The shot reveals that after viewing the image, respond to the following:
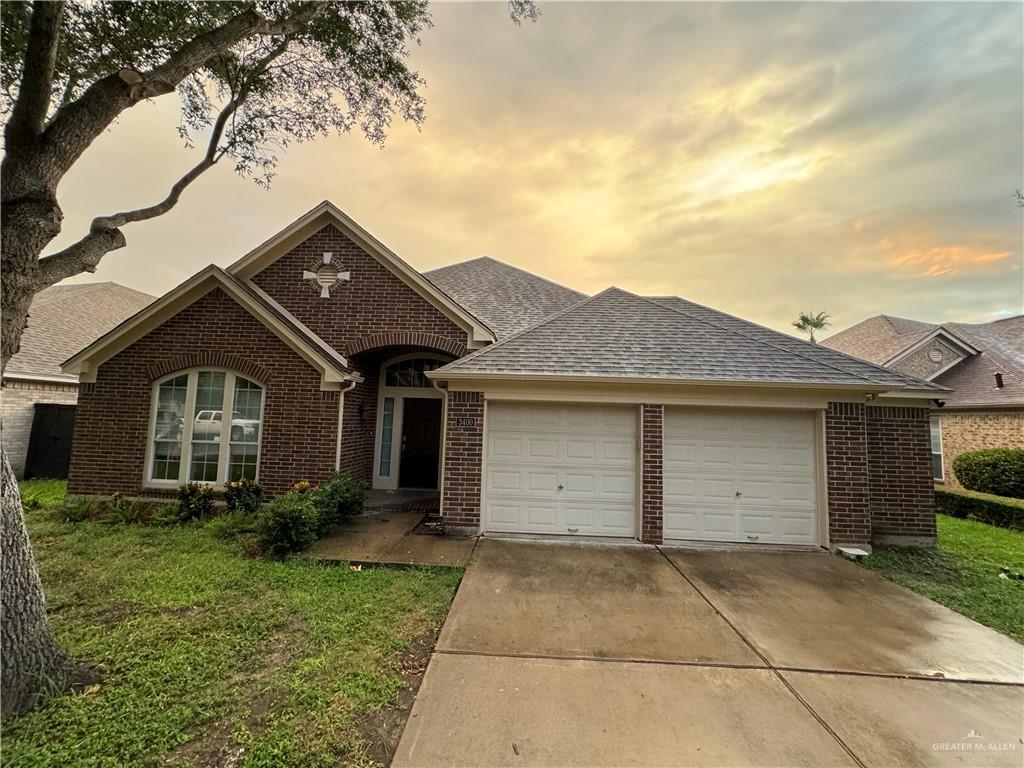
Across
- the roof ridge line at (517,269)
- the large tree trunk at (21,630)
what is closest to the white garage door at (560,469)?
→ the large tree trunk at (21,630)

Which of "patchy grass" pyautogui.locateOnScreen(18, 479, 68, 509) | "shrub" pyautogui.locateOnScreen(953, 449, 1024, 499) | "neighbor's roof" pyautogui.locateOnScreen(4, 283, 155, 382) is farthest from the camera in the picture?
"neighbor's roof" pyautogui.locateOnScreen(4, 283, 155, 382)

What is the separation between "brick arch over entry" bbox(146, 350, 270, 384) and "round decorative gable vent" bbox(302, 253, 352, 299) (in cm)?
233

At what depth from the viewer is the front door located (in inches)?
425

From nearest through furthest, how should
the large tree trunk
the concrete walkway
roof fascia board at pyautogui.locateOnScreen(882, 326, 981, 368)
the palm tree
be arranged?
the large tree trunk < the concrete walkway < roof fascia board at pyautogui.locateOnScreen(882, 326, 981, 368) < the palm tree

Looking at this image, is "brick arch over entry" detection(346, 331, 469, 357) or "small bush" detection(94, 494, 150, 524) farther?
"brick arch over entry" detection(346, 331, 469, 357)

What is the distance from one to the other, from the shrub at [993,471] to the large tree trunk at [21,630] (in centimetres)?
1974

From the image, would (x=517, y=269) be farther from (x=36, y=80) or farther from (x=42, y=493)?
(x=42, y=493)

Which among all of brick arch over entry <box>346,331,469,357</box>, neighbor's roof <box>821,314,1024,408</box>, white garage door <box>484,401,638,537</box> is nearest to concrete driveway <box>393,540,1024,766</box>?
white garage door <box>484,401,638,537</box>

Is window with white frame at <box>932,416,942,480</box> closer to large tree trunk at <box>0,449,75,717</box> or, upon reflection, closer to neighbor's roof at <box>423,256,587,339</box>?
neighbor's roof at <box>423,256,587,339</box>

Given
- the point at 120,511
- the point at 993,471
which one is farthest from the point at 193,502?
the point at 993,471

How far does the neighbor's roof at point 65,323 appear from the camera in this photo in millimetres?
11898

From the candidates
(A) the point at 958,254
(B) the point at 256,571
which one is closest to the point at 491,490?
(B) the point at 256,571

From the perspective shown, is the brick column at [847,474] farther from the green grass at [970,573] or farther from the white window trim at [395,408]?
the white window trim at [395,408]

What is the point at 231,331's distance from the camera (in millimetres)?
8297
